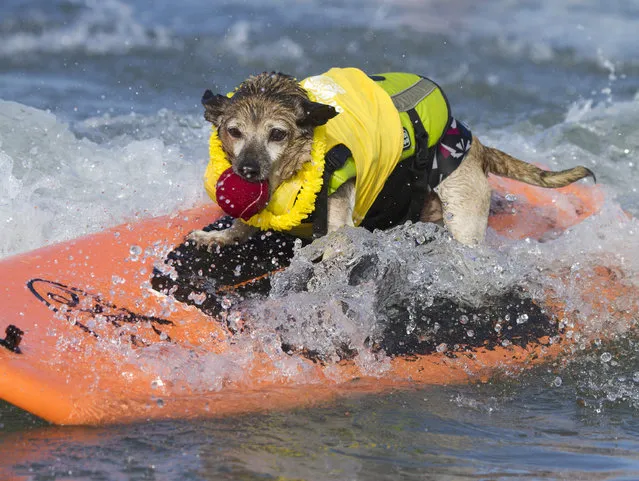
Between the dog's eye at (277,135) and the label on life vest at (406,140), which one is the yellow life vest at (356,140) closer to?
the label on life vest at (406,140)

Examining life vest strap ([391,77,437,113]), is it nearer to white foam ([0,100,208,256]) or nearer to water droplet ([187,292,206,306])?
water droplet ([187,292,206,306])

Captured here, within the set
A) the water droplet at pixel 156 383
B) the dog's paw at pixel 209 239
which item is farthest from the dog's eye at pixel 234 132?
the water droplet at pixel 156 383

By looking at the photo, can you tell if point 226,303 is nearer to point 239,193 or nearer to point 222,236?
point 239,193

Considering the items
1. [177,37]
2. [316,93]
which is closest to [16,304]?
[316,93]

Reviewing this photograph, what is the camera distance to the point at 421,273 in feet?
17.8

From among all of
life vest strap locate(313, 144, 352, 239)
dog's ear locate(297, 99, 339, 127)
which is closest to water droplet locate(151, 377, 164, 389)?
life vest strap locate(313, 144, 352, 239)

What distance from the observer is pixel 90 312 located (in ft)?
16.0

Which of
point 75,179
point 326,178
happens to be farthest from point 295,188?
point 75,179

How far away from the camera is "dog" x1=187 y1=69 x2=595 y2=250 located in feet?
16.9

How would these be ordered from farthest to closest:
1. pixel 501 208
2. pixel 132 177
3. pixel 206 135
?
1. pixel 206 135
2. pixel 132 177
3. pixel 501 208

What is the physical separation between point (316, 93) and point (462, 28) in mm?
10251

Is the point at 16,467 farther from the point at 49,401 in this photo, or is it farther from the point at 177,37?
the point at 177,37

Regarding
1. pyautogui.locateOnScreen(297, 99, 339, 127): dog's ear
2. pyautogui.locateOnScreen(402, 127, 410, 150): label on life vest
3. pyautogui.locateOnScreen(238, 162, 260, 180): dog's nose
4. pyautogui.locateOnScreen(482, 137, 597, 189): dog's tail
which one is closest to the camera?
pyautogui.locateOnScreen(238, 162, 260, 180): dog's nose

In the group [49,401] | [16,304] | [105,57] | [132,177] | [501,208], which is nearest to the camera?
[49,401]
